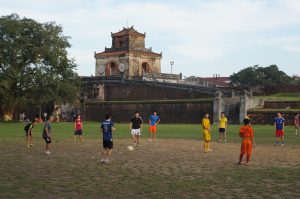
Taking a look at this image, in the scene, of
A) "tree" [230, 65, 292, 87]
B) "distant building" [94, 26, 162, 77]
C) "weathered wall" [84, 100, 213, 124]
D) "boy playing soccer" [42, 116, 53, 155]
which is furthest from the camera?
"distant building" [94, 26, 162, 77]

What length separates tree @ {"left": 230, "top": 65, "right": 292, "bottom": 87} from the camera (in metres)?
63.9

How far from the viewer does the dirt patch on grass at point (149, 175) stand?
8.54 m

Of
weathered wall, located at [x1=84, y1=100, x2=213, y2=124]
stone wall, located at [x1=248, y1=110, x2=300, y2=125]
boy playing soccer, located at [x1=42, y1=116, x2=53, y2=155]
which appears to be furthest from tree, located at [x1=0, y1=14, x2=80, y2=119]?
boy playing soccer, located at [x1=42, y1=116, x2=53, y2=155]

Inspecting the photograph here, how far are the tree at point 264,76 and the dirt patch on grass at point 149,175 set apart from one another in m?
49.5

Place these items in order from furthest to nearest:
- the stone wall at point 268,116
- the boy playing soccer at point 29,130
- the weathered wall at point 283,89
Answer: the weathered wall at point 283,89, the stone wall at point 268,116, the boy playing soccer at point 29,130

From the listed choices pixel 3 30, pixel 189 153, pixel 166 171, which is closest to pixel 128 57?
pixel 3 30

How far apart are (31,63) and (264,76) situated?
3548cm

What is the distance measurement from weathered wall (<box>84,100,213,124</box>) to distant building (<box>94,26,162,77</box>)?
62.1ft

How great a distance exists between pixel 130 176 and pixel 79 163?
9.57ft

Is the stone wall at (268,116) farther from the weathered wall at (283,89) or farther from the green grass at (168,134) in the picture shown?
the weathered wall at (283,89)

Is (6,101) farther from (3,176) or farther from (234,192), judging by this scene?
(234,192)

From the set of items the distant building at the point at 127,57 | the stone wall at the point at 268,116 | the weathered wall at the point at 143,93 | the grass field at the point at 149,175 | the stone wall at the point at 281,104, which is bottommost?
the grass field at the point at 149,175

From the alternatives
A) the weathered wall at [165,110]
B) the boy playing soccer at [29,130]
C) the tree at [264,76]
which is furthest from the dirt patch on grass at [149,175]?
the tree at [264,76]

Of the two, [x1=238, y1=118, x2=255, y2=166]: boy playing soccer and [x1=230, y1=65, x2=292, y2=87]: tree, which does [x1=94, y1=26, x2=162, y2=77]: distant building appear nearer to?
[x1=230, y1=65, x2=292, y2=87]: tree
